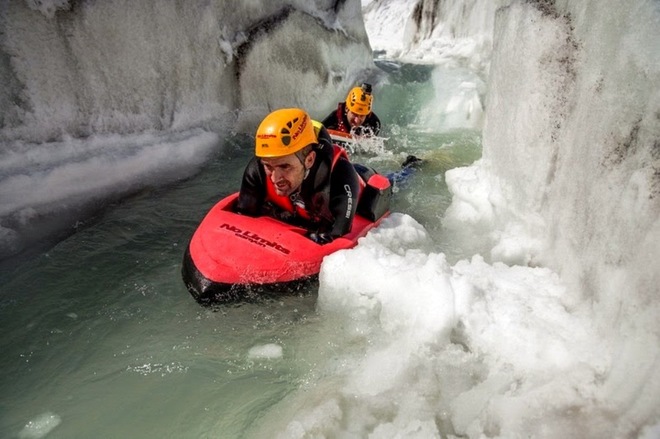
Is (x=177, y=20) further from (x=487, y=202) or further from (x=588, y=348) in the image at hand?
(x=588, y=348)

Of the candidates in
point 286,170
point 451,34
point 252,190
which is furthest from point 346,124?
point 451,34

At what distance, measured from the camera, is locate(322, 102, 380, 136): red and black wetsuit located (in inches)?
266

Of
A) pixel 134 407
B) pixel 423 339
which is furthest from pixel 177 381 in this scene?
pixel 423 339

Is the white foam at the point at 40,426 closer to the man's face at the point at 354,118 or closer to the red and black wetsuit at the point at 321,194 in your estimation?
the red and black wetsuit at the point at 321,194

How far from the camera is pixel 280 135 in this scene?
122 inches

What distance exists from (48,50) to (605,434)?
578 cm

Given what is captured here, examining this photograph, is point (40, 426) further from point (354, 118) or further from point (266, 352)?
point (354, 118)

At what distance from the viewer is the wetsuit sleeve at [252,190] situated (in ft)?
11.9

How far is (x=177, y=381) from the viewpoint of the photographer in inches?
105

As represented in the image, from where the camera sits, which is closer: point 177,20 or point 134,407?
point 134,407

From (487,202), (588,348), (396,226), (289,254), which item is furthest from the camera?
(487,202)

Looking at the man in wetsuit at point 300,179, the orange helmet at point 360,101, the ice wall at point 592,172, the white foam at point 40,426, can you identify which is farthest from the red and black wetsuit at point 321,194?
the orange helmet at point 360,101

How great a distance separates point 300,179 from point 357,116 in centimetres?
345

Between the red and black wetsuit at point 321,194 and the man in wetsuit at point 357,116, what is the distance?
309 cm
